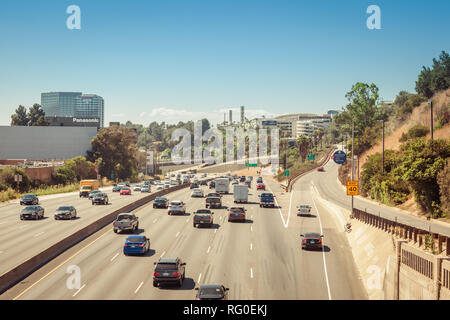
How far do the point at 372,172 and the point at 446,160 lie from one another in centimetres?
3250

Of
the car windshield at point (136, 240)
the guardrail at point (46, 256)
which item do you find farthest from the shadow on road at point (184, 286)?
the guardrail at point (46, 256)

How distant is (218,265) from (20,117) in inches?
6990

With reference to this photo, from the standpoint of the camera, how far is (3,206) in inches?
2505

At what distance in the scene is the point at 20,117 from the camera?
189125mm

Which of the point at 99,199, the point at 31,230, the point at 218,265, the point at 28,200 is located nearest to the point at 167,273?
the point at 218,265

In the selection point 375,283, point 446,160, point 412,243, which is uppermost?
point 446,160

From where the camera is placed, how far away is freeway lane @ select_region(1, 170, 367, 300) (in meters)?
25.8

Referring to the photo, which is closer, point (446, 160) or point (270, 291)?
point (270, 291)

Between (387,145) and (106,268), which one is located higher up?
(387,145)

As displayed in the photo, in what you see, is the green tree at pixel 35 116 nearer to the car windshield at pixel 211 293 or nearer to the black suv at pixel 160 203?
the black suv at pixel 160 203

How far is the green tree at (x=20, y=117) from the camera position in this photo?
188 metres
